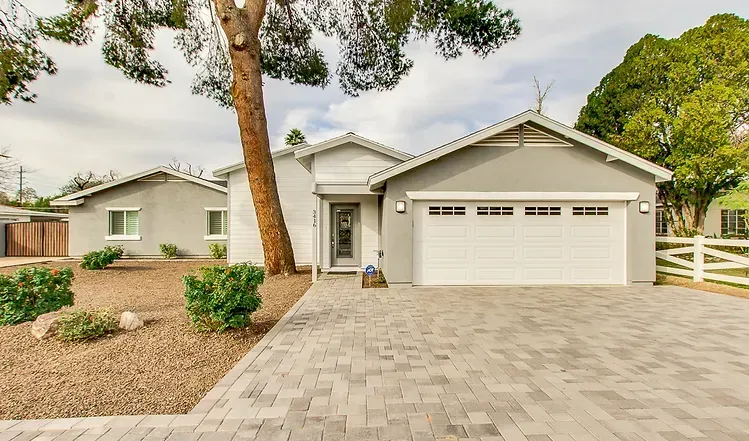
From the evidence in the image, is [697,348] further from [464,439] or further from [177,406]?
[177,406]

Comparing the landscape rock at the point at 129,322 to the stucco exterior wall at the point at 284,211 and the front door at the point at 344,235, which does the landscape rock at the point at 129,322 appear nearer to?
the front door at the point at 344,235

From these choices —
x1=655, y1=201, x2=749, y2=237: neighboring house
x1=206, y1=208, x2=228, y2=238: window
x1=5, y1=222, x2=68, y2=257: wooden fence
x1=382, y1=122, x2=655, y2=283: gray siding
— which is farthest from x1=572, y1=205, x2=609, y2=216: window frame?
x1=5, y1=222, x2=68, y2=257: wooden fence

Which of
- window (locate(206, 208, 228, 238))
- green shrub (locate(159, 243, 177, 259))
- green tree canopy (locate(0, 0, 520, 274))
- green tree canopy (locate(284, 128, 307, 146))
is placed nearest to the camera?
green tree canopy (locate(0, 0, 520, 274))

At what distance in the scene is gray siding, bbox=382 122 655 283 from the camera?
9.70m

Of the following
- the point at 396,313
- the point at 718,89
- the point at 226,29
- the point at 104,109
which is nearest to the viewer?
the point at 396,313

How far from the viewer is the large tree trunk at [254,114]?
10.6 metres

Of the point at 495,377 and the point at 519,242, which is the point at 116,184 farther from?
the point at 495,377

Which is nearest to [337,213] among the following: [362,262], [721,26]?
[362,262]

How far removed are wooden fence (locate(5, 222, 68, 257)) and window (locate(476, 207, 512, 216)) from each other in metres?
21.6

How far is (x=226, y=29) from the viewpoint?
1070cm

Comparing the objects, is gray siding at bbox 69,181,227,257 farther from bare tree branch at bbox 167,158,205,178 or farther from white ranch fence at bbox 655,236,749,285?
bare tree branch at bbox 167,158,205,178

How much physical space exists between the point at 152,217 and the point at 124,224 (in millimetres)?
1471

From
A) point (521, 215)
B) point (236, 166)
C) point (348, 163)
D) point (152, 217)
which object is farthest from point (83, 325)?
point (152, 217)

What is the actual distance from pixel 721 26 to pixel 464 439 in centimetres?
2177
